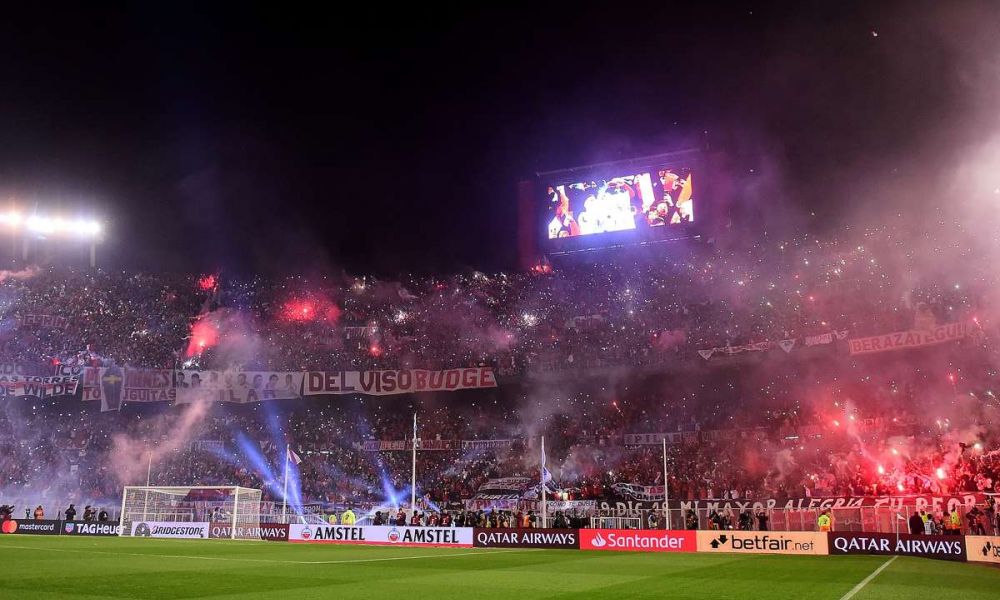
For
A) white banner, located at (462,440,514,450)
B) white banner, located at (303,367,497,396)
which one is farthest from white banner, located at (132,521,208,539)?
white banner, located at (462,440,514,450)

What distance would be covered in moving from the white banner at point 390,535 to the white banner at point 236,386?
41.6 feet

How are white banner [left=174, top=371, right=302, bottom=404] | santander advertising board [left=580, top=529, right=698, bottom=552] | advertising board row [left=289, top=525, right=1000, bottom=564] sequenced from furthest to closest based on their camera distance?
white banner [left=174, top=371, right=302, bottom=404], santander advertising board [left=580, top=529, right=698, bottom=552], advertising board row [left=289, top=525, right=1000, bottom=564]

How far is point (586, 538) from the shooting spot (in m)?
27.5

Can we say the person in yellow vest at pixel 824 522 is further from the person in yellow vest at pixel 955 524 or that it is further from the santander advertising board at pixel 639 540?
the santander advertising board at pixel 639 540

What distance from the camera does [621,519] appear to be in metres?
29.9

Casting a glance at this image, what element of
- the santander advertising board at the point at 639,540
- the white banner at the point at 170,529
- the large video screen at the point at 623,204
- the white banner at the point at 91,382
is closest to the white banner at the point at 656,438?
the santander advertising board at the point at 639,540

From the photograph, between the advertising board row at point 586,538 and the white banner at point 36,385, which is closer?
the advertising board row at point 586,538

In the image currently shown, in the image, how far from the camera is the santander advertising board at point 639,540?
26.1 meters

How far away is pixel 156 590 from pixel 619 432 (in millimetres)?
30418

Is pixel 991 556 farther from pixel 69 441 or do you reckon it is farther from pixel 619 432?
pixel 69 441

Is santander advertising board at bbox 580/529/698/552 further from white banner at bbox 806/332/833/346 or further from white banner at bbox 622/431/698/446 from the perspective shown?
white banner at bbox 806/332/833/346

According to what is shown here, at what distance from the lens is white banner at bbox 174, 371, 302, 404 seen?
41281 mm

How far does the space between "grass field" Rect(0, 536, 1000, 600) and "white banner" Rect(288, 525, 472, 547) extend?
8.30 m

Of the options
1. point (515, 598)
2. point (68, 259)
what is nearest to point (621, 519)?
point (515, 598)
